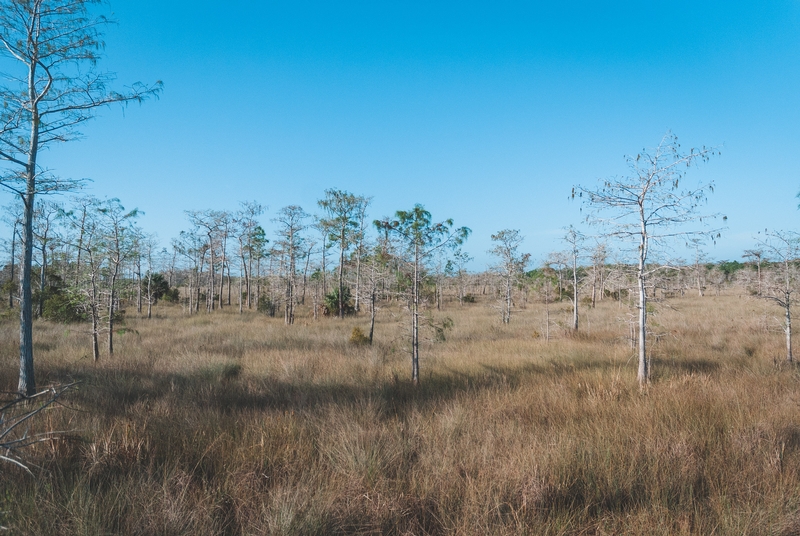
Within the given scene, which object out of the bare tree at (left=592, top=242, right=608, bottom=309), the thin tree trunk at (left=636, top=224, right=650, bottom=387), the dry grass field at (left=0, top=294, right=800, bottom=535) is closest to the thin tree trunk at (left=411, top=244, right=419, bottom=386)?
the dry grass field at (left=0, top=294, right=800, bottom=535)

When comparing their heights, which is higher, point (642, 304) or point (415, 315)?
point (642, 304)

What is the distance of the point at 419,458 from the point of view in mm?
3781

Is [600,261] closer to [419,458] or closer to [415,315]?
[415,315]

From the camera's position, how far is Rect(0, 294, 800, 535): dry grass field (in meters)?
2.73

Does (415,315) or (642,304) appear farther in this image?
(415,315)

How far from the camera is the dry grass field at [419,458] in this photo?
273cm

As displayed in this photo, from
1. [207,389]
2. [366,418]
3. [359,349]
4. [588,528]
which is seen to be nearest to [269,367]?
[207,389]

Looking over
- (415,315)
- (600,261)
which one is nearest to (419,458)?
(415,315)

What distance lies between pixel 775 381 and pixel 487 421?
19.4 feet

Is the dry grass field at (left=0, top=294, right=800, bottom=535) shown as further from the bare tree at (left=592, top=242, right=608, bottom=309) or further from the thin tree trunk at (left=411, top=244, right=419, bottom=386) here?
the bare tree at (left=592, top=242, right=608, bottom=309)

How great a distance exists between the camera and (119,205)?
9.88 meters

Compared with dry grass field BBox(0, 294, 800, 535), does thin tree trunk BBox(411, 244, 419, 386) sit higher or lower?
higher

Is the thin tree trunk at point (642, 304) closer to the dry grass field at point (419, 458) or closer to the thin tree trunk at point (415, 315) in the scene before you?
the dry grass field at point (419, 458)

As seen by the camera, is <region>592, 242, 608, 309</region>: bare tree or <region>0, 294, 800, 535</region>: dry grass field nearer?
<region>0, 294, 800, 535</region>: dry grass field
